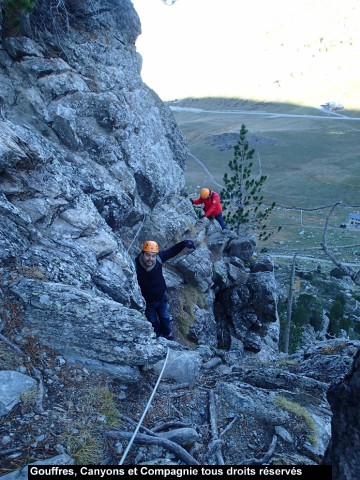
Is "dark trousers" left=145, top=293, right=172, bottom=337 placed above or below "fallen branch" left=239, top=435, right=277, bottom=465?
below

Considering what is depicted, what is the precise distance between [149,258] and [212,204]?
10.4m

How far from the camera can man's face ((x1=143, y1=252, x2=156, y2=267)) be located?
9836mm

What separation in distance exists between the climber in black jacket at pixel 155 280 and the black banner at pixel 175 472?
5.54 meters

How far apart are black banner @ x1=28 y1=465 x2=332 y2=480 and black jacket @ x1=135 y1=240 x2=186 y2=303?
5.88 m

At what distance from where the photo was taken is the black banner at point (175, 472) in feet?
Answer: 15.3

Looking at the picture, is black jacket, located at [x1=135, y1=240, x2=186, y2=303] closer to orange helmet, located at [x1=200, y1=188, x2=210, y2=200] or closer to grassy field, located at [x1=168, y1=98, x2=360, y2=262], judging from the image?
orange helmet, located at [x1=200, y1=188, x2=210, y2=200]

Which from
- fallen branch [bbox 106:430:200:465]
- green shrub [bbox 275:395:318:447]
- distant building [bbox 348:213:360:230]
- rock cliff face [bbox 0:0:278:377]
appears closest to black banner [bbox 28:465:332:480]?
fallen branch [bbox 106:430:200:465]

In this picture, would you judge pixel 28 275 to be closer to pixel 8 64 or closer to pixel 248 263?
pixel 8 64

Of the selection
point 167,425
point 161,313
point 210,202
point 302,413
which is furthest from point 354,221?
point 167,425

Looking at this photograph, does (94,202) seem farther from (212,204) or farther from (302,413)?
(302,413)

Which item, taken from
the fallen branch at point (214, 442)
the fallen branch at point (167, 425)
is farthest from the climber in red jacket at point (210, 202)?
the fallen branch at point (167, 425)

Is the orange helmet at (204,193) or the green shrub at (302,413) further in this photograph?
the orange helmet at (204,193)

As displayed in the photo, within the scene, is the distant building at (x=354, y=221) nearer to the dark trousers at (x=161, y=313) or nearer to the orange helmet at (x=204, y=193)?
the orange helmet at (x=204, y=193)

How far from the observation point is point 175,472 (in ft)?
16.1
